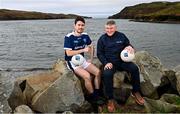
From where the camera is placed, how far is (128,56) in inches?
454

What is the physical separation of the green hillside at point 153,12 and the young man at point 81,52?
331ft

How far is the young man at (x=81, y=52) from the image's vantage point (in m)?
11.8

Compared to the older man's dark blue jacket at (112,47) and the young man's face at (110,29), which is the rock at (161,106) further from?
the young man's face at (110,29)

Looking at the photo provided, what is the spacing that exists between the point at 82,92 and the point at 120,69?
142cm

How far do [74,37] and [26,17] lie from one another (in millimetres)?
178745

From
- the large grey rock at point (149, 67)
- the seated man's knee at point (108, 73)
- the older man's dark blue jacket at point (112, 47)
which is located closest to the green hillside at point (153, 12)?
the large grey rock at point (149, 67)

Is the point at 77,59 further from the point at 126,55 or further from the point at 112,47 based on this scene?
the point at 126,55

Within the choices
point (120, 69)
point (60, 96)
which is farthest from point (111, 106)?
point (60, 96)

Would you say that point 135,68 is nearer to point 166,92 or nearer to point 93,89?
point 93,89

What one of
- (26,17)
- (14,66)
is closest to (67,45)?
(14,66)

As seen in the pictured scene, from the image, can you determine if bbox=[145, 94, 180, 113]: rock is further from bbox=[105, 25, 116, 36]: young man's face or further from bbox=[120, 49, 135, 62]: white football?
bbox=[105, 25, 116, 36]: young man's face

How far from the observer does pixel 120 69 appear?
12.1 metres

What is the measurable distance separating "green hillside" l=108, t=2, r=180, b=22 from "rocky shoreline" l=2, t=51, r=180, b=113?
99227 millimetres

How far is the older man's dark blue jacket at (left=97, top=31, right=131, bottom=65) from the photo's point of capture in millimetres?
11812
